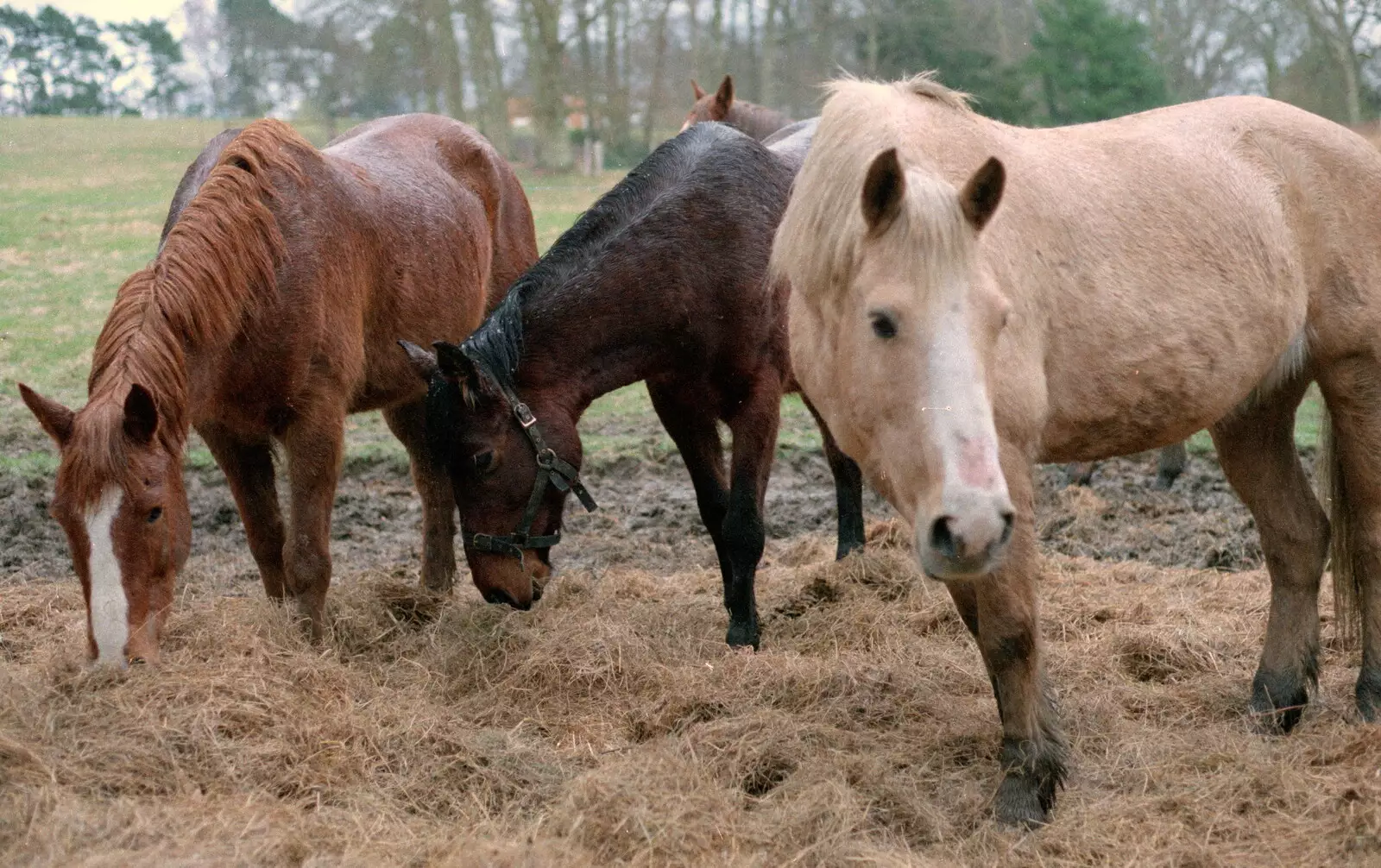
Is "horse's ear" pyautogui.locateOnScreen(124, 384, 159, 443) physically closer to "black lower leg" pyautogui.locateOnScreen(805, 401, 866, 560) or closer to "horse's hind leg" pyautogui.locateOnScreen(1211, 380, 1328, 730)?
"black lower leg" pyautogui.locateOnScreen(805, 401, 866, 560)

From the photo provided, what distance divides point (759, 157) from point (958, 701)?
2.27 metres

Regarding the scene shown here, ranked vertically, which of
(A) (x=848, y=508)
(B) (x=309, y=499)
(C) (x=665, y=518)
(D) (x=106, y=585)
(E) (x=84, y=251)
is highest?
(D) (x=106, y=585)

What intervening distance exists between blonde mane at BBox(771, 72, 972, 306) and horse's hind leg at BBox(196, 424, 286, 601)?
2316 millimetres

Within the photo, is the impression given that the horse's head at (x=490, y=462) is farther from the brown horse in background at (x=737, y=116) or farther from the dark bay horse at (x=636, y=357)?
the brown horse in background at (x=737, y=116)

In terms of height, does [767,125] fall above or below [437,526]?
above

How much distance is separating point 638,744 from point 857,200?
1.77m

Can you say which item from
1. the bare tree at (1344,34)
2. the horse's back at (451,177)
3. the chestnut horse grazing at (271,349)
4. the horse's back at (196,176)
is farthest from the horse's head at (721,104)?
the bare tree at (1344,34)

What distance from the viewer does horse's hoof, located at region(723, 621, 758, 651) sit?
4.55m

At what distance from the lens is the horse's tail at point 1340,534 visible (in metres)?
3.76

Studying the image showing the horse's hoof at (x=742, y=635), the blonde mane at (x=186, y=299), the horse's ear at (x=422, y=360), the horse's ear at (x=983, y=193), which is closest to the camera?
the horse's ear at (x=983, y=193)

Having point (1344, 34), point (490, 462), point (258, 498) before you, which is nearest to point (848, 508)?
point (490, 462)

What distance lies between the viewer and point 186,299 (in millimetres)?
3627

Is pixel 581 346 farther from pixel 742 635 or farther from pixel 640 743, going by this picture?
pixel 640 743

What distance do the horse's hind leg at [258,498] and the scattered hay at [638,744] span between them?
141mm
